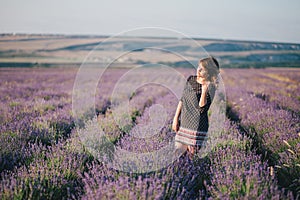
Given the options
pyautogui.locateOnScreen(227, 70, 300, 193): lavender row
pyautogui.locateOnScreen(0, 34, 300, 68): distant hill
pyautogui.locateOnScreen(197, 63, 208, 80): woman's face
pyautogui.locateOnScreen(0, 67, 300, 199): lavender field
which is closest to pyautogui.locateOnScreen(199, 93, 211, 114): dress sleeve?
pyautogui.locateOnScreen(197, 63, 208, 80): woman's face

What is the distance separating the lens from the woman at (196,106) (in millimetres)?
3172

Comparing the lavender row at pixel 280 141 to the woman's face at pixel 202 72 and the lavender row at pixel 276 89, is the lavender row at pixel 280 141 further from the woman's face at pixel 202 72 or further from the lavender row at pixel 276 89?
the lavender row at pixel 276 89

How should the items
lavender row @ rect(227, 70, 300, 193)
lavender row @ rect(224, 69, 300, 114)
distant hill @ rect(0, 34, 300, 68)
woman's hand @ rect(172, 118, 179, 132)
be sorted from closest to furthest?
lavender row @ rect(227, 70, 300, 193) → woman's hand @ rect(172, 118, 179, 132) → lavender row @ rect(224, 69, 300, 114) → distant hill @ rect(0, 34, 300, 68)

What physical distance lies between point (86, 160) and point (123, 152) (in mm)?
620

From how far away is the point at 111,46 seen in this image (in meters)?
74.8

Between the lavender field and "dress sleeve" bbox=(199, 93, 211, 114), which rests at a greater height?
"dress sleeve" bbox=(199, 93, 211, 114)

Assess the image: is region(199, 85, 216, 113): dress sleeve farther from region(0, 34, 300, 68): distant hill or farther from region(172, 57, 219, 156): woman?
region(0, 34, 300, 68): distant hill

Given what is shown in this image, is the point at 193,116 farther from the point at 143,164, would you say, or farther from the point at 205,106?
the point at 143,164

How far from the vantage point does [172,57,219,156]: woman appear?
317 cm

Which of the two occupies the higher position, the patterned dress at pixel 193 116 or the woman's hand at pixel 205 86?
the woman's hand at pixel 205 86

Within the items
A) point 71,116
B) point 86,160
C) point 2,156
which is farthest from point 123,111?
point 2,156

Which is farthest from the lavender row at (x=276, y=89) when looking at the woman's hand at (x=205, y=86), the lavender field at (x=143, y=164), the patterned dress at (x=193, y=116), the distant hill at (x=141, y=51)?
the distant hill at (x=141, y=51)

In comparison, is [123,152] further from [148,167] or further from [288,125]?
[288,125]

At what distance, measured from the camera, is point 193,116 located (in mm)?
3344
